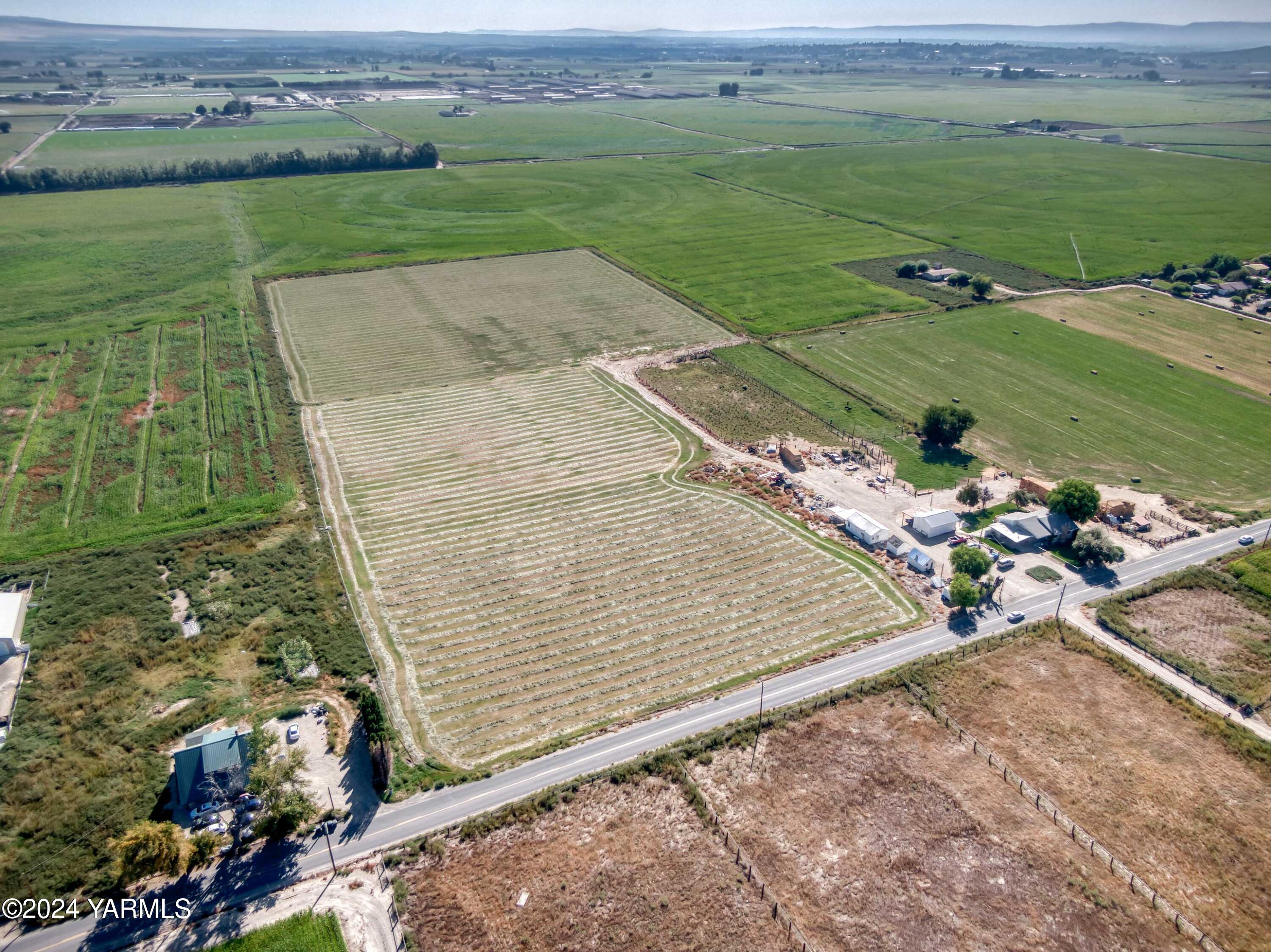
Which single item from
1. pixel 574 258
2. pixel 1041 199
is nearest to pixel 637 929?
pixel 574 258

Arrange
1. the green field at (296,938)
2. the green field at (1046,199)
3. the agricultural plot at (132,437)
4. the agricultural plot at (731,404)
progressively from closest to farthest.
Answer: the green field at (296,938) < the agricultural plot at (132,437) < the agricultural plot at (731,404) < the green field at (1046,199)

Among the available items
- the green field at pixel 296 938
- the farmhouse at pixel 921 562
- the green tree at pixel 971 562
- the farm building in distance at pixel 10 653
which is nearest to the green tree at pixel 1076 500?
the green tree at pixel 971 562

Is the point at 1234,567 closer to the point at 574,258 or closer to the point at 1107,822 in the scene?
the point at 1107,822

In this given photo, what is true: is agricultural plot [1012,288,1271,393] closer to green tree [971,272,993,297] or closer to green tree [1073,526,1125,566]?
green tree [971,272,993,297]

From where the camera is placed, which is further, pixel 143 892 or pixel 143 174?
pixel 143 174

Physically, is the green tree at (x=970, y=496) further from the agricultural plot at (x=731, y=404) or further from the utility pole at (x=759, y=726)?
the utility pole at (x=759, y=726)
